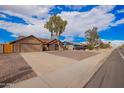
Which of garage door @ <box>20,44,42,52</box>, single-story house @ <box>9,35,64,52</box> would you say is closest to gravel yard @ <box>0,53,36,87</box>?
single-story house @ <box>9,35,64,52</box>

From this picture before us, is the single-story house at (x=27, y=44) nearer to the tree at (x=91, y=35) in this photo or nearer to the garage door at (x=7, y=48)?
the garage door at (x=7, y=48)

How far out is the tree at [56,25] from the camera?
1948 inches

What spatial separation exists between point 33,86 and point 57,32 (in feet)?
148

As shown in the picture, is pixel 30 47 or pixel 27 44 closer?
pixel 27 44

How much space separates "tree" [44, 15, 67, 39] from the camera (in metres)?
49.5

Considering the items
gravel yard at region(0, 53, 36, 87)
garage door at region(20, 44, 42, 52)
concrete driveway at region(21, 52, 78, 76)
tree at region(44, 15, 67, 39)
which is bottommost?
garage door at region(20, 44, 42, 52)

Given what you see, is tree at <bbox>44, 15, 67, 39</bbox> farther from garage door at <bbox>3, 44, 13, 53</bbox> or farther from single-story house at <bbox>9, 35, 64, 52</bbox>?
garage door at <bbox>3, 44, 13, 53</bbox>

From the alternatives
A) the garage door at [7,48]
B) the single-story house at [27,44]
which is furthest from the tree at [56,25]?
the garage door at [7,48]

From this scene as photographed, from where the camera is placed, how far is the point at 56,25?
5172cm

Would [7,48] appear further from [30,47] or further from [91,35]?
[91,35]

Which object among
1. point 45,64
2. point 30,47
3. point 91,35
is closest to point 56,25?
point 30,47

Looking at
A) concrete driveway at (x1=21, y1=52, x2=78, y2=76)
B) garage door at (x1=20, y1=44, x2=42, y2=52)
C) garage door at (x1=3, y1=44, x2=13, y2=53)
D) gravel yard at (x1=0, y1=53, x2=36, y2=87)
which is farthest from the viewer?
garage door at (x1=20, y1=44, x2=42, y2=52)

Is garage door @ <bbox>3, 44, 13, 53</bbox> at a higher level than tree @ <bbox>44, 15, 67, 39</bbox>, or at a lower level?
lower

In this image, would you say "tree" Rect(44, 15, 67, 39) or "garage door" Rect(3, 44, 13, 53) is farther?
"tree" Rect(44, 15, 67, 39)
